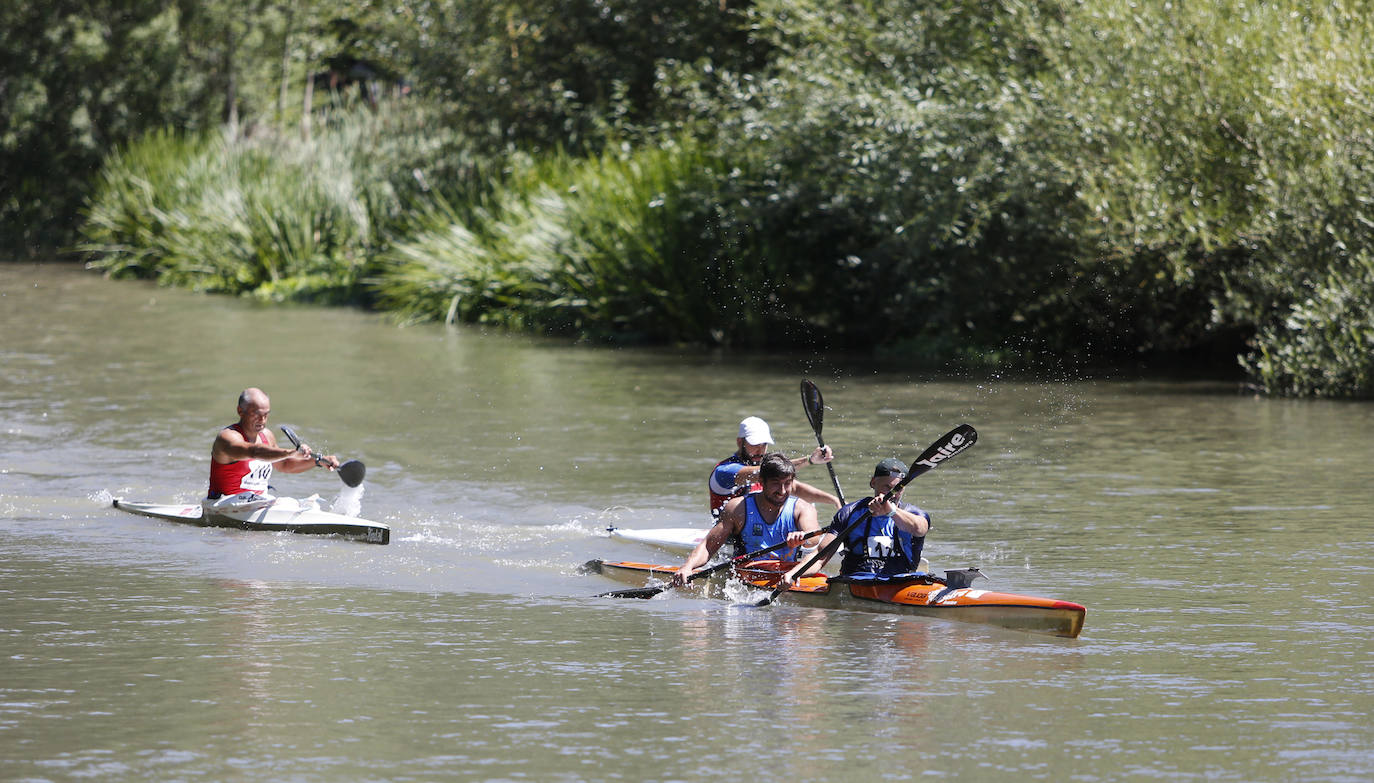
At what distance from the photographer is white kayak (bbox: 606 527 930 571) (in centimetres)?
1216

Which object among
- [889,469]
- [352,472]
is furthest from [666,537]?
[889,469]

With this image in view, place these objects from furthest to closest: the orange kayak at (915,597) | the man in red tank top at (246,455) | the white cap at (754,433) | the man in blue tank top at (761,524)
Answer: the man in red tank top at (246,455), the white cap at (754,433), the man in blue tank top at (761,524), the orange kayak at (915,597)

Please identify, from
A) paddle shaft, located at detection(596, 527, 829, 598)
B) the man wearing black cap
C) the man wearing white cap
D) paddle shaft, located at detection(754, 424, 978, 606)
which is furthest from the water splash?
the man wearing black cap

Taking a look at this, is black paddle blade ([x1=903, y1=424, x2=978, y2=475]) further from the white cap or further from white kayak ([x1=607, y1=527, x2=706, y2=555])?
white kayak ([x1=607, y1=527, x2=706, y2=555])

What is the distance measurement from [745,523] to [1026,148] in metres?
10.6

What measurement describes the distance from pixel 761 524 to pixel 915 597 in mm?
1315

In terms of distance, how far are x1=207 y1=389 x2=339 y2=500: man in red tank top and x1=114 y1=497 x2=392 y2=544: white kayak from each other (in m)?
0.24

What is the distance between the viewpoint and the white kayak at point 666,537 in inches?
479

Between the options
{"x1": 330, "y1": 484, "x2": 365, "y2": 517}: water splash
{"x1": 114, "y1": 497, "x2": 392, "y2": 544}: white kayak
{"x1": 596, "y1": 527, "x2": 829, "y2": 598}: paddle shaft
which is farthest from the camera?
{"x1": 330, "y1": 484, "x2": 365, "y2": 517}: water splash

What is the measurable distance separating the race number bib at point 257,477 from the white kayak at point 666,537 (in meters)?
2.74

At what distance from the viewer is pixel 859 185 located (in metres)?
21.6

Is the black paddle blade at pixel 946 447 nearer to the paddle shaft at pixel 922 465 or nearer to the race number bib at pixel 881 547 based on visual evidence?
the paddle shaft at pixel 922 465

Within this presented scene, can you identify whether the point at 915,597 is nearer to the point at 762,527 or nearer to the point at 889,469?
the point at 889,469

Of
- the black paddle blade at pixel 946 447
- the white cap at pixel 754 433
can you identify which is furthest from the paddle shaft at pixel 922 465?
the white cap at pixel 754 433
